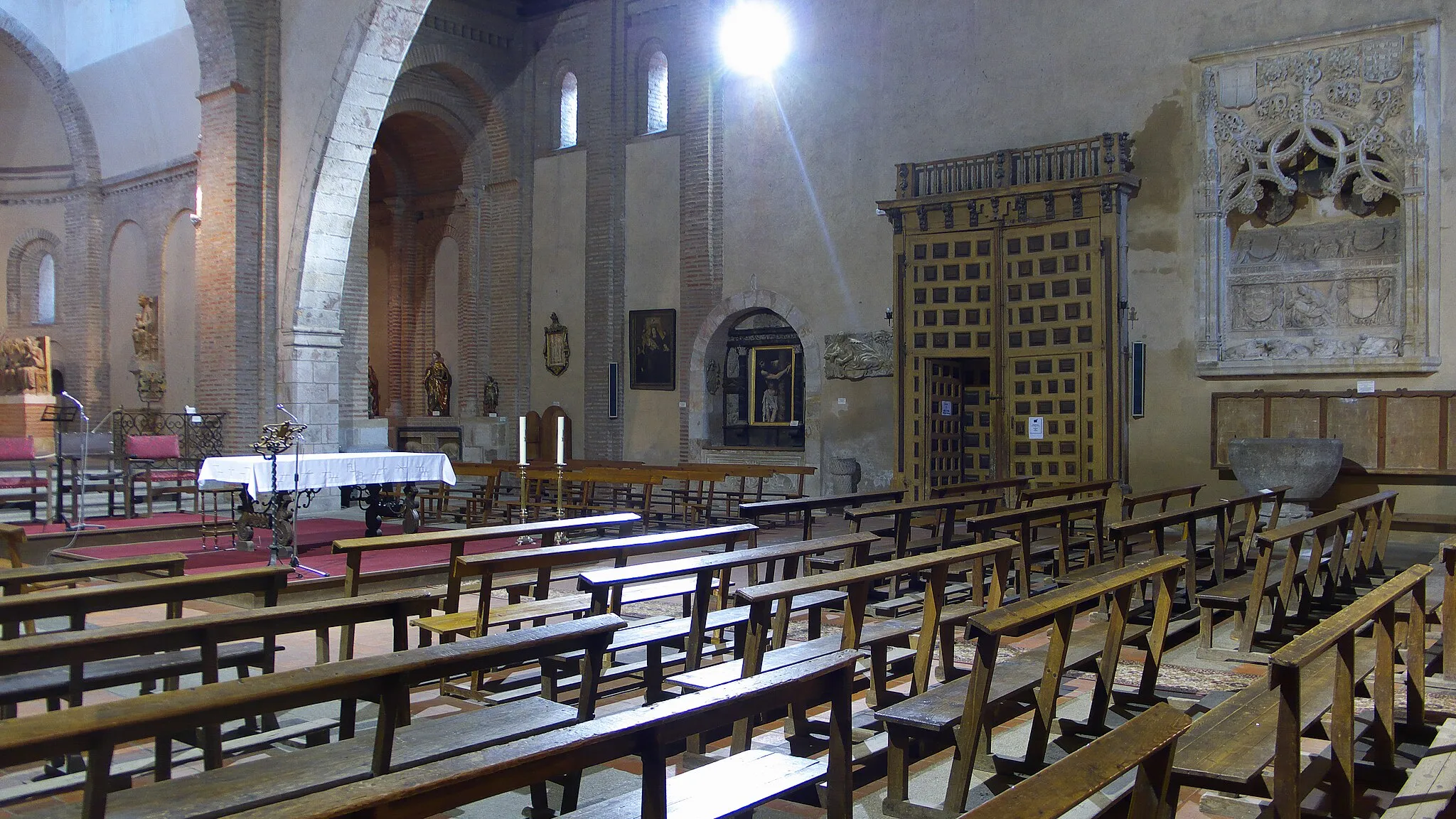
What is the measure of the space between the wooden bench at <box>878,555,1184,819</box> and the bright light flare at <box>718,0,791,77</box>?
42.8 feet

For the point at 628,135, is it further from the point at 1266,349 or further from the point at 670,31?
the point at 1266,349

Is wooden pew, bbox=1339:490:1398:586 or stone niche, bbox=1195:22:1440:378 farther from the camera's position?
stone niche, bbox=1195:22:1440:378

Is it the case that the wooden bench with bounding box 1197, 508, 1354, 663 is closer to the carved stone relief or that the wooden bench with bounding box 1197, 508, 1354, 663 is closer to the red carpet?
the red carpet

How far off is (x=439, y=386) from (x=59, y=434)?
10.1m

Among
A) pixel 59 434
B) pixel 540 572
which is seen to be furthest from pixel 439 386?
pixel 540 572

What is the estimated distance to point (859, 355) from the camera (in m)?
15.3

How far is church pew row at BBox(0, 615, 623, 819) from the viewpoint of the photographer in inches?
97.4

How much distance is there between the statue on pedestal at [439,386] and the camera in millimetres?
21281

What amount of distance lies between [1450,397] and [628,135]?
39.7ft

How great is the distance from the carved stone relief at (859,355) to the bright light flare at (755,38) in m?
4.12

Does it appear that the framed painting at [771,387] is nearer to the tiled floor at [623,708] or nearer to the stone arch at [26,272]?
the tiled floor at [623,708]

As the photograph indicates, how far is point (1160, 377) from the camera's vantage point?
12805mm

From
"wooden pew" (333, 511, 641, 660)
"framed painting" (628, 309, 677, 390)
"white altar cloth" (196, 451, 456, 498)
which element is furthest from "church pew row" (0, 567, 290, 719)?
"framed painting" (628, 309, 677, 390)

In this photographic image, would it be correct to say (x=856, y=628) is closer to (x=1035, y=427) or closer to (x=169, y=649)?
(x=169, y=649)
